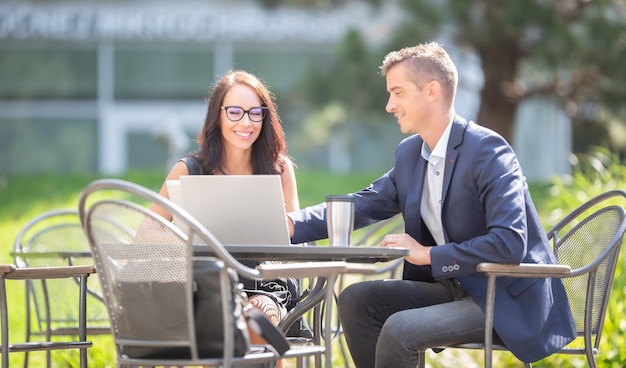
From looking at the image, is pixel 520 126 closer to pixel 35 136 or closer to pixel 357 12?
pixel 357 12

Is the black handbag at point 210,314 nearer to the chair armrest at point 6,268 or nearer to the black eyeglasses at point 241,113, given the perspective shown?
the chair armrest at point 6,268

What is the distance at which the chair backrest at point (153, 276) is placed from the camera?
2764 mm

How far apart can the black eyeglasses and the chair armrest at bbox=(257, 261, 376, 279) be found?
1.11 m

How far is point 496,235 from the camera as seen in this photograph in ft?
10.4

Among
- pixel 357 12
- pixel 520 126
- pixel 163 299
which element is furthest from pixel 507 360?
pixel 520 126

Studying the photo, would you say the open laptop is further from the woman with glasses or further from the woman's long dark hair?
the woman's long dark hair

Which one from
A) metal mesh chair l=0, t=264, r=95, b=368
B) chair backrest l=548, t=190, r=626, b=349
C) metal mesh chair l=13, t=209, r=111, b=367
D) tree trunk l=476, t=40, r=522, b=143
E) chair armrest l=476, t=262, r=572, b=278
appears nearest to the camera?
chair armrest l=476, t=262, r=572, b=278

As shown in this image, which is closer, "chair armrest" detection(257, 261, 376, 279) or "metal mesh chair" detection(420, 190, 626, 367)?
"chair armrest" detection(257, 261, 376, 279)

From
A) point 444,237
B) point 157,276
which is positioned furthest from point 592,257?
point 157,276

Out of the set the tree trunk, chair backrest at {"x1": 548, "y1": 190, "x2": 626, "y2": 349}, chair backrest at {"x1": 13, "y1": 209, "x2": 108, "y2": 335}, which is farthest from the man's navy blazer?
the tree trunk

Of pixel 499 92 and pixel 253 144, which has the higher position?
pixel 499 92

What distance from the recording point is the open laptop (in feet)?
10.8

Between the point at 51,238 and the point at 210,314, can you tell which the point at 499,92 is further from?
the point at 210,314

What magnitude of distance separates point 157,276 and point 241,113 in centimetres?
125
